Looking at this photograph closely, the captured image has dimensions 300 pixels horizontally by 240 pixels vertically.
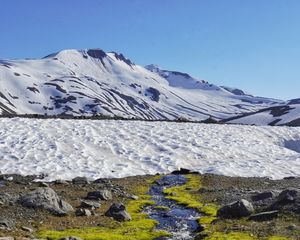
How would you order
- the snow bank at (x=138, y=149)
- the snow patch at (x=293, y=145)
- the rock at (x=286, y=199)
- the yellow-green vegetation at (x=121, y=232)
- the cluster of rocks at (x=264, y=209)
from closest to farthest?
1. the yellow-green vegetation at (x=121, y=232)
2. the cluster of rocks at (x=264, y=209)
3. the rock at (x=286, y=199)
4. the snow bank at (x=138, y=149)
5. the snow patch at (x=293, y=145)

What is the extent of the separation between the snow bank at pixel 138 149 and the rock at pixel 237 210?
69.0ft

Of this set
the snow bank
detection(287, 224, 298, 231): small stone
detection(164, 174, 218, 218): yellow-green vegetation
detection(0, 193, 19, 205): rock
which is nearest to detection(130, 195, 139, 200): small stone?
detection(164, 174, 218, 218): yellow-green vegetation

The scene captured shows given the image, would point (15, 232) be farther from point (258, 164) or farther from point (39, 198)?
point (258, 164)

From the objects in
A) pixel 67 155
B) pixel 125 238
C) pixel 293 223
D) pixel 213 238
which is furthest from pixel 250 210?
pixel 67 155

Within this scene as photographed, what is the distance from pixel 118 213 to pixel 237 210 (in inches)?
284

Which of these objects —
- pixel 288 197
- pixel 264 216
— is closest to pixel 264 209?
pixel 288 197

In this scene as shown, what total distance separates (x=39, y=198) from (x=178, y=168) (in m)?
26.8

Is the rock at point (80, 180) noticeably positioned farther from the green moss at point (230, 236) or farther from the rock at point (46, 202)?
the green moss at point (230, 236)

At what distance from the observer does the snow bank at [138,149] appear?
49.2 m

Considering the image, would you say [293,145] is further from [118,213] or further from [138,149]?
[118,213]

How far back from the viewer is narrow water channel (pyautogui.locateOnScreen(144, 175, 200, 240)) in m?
23.5

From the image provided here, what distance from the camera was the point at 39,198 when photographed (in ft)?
91.7

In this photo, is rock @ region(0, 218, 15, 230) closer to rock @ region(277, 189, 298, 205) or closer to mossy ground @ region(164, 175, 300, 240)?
mossy ground @ region(164, 175, 300, 240)

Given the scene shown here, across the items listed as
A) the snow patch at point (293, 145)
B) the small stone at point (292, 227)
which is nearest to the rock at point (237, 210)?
the small stone at point (292, 227)
